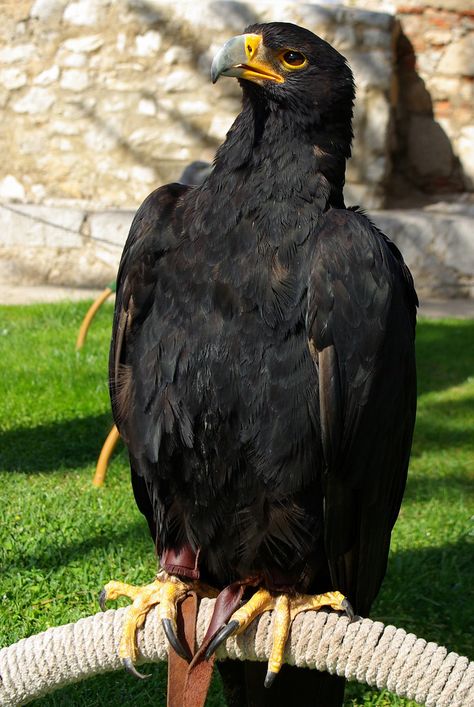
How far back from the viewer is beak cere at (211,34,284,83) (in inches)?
93.9

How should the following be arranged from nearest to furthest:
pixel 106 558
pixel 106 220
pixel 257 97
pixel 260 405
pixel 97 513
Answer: pixel 260 405 < pixel 257 97 < pixel 106 558 < pixel 97 513 < pixel 106 220

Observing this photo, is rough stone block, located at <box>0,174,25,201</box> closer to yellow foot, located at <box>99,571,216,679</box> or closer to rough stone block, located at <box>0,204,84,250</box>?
rough stone block, located at <box>0,204,84,250</box>

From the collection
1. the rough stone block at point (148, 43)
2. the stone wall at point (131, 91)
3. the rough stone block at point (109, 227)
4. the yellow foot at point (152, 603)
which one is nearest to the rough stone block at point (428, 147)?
the stone wall at point (131, 91)

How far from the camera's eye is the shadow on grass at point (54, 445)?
4.76 m

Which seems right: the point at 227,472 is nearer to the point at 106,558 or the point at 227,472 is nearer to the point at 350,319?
the point at 350,319

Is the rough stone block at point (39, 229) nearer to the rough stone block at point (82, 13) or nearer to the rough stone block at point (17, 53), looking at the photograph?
the rough stone block at point (17, 53)

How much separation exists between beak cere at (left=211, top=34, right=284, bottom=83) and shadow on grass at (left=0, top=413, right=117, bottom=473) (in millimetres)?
2801

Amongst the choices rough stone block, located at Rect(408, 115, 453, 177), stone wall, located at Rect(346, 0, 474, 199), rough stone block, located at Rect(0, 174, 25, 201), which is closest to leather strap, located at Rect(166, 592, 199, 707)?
rough stone block, located at Rect(0, 174, 25, 201)

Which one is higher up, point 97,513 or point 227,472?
point 227,472

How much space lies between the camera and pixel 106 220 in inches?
365

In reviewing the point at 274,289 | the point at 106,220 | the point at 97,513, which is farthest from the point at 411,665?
the point at 106,220

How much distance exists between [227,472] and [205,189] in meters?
0.75

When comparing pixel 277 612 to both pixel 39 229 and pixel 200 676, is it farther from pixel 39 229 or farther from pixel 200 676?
pixel 39 229

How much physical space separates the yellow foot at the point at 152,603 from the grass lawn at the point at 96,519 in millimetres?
850
